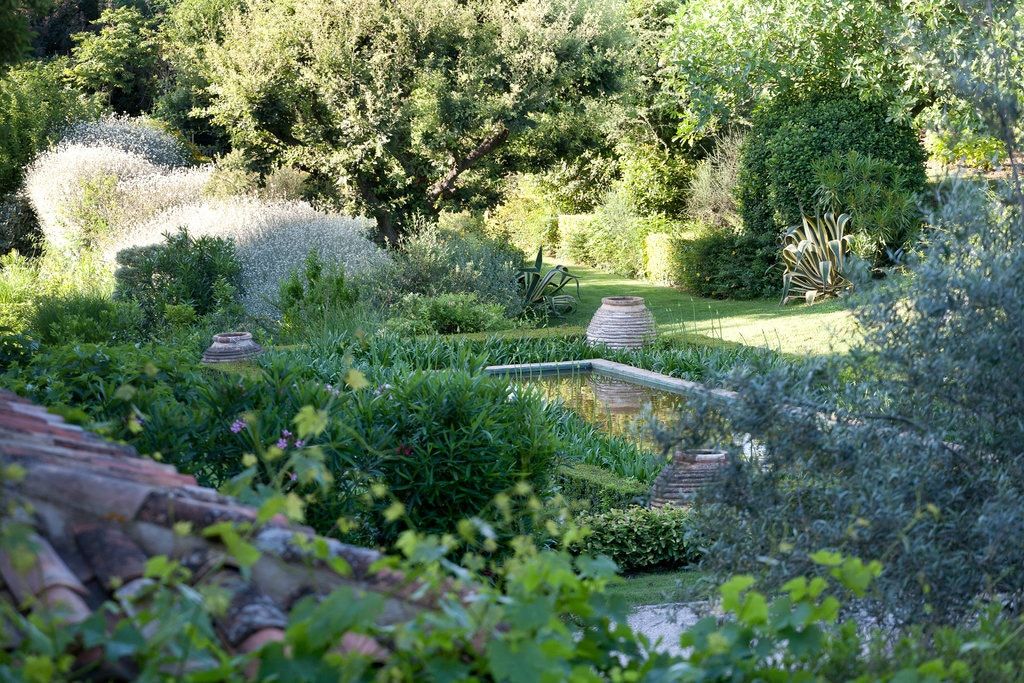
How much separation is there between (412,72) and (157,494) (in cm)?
1464

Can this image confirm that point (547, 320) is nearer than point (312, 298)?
No

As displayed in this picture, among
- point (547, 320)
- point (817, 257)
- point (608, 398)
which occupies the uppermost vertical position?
point (817, 257)

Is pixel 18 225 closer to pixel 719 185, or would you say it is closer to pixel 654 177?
pixel 654 177

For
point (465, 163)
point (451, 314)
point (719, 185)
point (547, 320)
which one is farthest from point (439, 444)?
point (719, 185)

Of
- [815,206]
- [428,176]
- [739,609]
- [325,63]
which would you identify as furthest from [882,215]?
[739,609]

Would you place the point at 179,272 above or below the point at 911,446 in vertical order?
below

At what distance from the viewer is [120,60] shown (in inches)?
870

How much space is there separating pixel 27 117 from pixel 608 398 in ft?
41.7

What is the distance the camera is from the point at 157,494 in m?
1.67

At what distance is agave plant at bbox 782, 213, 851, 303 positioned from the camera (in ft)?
47.1

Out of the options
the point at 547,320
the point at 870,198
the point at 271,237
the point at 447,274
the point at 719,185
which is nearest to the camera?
the point at 447,274

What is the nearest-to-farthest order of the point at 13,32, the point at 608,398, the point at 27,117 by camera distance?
the point at 13,32
the point at 608,398
the point at 27,117

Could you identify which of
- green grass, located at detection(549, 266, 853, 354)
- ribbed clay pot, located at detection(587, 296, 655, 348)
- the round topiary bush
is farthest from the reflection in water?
the round topiary bush

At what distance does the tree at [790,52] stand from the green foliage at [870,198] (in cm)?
80
